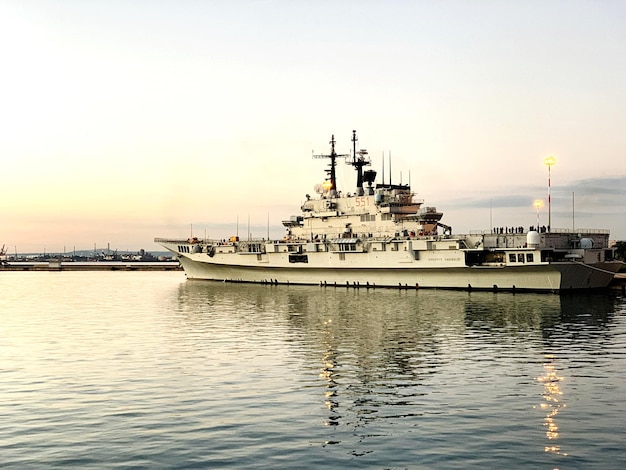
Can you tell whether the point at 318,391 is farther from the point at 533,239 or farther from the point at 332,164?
the point at 332,164

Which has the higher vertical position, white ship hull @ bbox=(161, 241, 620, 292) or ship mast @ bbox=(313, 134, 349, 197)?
ship mast @ bbox=(313, 134, 349, 197)

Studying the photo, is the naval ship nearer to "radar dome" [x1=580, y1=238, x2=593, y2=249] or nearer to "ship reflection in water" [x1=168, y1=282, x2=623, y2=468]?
"radar dome" [x1=580, y1=238, x2=593, y2=249]

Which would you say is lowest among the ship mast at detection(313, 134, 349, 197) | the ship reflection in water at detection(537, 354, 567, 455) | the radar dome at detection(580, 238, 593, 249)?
the ship reflection in water at detection(537, 354, 567, 455)

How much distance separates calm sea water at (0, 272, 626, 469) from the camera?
1267 centimetres

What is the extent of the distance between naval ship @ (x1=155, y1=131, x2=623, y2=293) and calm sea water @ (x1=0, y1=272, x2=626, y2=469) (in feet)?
41.2

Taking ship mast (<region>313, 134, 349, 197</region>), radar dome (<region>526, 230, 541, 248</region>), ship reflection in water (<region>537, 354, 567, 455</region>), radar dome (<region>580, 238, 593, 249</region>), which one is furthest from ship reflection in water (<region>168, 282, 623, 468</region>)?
ship mast (<region>313, 134, 349, 197</region>)

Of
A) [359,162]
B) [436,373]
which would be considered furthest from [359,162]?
[436,373]

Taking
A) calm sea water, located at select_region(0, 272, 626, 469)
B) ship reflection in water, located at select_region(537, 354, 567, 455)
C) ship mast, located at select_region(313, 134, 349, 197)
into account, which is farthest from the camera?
ship mast, located at select_region(313, 134, 349, 197)

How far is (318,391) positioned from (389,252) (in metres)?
37.3

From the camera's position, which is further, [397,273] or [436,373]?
[397,273]

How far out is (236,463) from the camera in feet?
39.4

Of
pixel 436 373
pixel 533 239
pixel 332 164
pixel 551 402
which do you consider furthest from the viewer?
pixel 332 164

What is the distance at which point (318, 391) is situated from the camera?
58.7 ft

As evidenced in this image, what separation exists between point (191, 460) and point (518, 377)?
36.9ft
